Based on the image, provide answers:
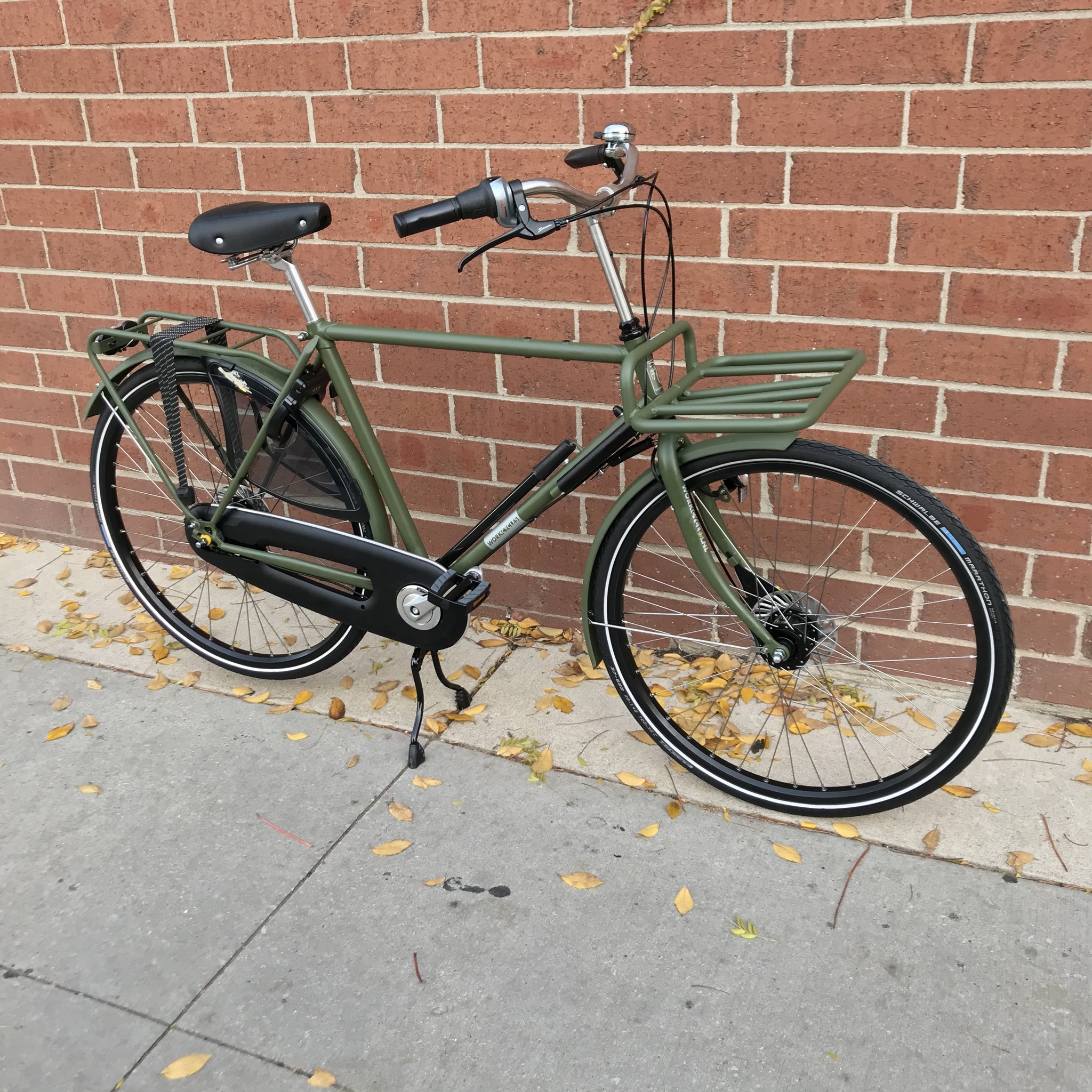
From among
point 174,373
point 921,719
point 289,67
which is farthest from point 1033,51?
point 174,373

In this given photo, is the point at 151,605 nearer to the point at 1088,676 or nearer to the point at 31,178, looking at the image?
the point at 31,178

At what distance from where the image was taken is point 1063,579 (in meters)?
2.70

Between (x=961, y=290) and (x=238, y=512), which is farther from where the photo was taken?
(x=238, y=512)

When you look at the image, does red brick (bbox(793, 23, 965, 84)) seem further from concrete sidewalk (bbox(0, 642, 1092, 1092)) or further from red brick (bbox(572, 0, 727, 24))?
concrete sidewalk (bbox(0, 642, 1092, 1092))

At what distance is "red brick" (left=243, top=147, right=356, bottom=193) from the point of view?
306 centimetres

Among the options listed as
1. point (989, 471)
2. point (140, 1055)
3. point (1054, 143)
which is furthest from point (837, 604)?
point (140, 1055)

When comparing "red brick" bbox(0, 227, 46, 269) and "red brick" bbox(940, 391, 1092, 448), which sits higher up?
"red brick" bbox(0, 227, 46, 269)

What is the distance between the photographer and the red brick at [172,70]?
123 inches

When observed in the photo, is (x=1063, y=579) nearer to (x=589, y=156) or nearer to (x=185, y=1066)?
(x=589, y=156)

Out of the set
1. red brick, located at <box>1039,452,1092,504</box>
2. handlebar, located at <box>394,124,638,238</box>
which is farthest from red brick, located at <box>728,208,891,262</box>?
red brick, located at <box>1039,452,1092,504</box>

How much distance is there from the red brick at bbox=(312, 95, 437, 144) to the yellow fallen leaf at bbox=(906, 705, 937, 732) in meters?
2.03

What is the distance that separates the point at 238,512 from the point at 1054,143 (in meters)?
2.16

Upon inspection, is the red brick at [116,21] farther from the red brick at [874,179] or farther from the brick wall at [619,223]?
the red brick at [874,179]

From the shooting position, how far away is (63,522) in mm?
4062
